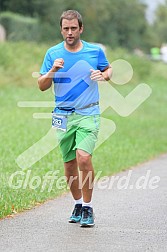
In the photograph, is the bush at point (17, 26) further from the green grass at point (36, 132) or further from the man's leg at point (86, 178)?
the man's leg at point (86, 178)

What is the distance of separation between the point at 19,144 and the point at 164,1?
323ft

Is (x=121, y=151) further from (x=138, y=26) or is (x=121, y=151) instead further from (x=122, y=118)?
(x=138, y=26)

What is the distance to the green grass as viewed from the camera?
1069 centimetres

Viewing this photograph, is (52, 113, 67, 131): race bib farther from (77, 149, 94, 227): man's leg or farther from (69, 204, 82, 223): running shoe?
(69, 204, 82, 223): running shoe

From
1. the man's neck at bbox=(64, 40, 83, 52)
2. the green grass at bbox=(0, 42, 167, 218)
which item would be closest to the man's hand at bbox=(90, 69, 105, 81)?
the man's neck at bbox=(64, 40, 83, 52)

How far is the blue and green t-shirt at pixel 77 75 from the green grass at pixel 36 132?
1.45 m

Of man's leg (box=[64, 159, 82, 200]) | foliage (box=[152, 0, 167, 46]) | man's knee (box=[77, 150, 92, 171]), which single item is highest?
man's knee (box=[77, 150, 92, 171])

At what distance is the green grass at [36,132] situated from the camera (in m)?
10.7

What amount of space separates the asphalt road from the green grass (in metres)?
0.41

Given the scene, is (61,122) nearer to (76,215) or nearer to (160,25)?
(76,215)

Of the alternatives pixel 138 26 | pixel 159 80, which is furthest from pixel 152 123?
pixel 138 26

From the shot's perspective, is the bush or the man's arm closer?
the man's arm

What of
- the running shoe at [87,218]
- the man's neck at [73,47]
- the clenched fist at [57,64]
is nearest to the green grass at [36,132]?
the running shoe at [87,218]

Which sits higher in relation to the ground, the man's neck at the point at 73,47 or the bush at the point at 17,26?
the man's neck at the point at 73,47
